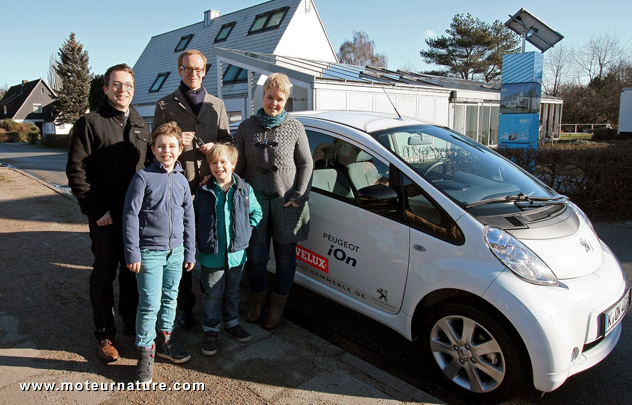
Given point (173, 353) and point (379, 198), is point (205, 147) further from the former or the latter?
point (173, 353)

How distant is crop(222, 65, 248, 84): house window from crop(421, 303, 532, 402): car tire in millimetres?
18733

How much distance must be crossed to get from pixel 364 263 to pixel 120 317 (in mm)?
2112

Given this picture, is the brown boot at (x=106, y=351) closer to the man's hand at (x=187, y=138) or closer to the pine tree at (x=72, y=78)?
the man's hand at (x=187, y=138)

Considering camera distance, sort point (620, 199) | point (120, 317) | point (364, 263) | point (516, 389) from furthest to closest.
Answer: point (620, 199) < point (120, 317) < point (364, 263) < point (516, 389)

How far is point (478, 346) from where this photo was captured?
274 centimetres

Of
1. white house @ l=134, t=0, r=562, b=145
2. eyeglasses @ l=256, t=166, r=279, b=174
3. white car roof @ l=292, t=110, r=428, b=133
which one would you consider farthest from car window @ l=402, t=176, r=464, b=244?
white house @ l=134, t=0, r=562, b=145

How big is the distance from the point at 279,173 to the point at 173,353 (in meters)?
1.44

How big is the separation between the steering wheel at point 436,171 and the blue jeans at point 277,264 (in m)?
1.14

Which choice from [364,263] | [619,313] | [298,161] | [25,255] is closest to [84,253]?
[25,255]

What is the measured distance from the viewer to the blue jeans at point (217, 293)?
3271 millimetres

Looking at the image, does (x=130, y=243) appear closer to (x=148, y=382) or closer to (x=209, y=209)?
(x=209, y=209)

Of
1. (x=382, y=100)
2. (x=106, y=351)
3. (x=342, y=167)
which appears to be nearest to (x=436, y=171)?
(x=342, y=167)

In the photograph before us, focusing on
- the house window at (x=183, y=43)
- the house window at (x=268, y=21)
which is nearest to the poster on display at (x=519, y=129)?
the house window at (x=268, y=21)

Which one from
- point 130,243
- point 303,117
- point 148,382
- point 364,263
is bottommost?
point 148,382
